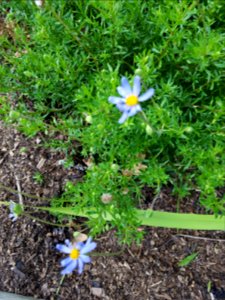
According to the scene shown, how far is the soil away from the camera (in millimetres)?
2395

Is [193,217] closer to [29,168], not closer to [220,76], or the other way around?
[220,76]

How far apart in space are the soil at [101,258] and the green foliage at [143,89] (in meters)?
0.27

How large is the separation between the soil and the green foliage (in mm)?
266

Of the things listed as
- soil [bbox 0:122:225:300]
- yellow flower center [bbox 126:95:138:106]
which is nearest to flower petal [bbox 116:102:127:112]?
yellow flower center [bbox 126:95:138:106]

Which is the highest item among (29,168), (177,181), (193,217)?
(29,168)

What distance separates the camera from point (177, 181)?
236 cm

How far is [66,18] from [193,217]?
113 cm

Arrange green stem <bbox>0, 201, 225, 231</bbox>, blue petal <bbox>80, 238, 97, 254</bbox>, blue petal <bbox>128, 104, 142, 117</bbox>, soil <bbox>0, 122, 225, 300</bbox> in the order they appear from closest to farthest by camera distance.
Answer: blue petal <bbox>128, 104, 142, 117</bbox>, blue petal <bbox>80, 238, 97, 254</bbox>, green stem <bbox>0, 201, 225, 231</bbox>, soil <bbox>0, 122, 225, 300</bbox>

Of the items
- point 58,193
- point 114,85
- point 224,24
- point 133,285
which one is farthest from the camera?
point 58,193

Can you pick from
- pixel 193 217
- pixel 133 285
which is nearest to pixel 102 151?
pixel 193 217

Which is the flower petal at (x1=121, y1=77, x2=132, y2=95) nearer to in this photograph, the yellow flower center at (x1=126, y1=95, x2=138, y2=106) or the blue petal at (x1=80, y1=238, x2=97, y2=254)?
the yellow flower center at (x1=126, y1=95, x2=138, y2=106)

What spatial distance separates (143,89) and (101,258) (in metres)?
1.01

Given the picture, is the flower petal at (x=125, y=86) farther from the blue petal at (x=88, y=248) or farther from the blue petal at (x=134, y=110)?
the blue petal at (x=88, y=248)

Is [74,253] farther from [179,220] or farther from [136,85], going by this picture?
[136,85]
